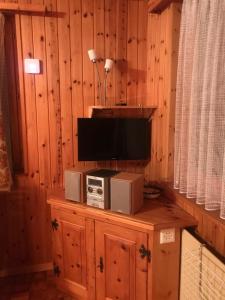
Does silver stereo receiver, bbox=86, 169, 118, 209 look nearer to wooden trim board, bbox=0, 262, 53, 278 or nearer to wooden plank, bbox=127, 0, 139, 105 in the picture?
wooden plank, bbox=127, 0, 139, 105

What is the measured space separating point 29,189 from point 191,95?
1.69 meters

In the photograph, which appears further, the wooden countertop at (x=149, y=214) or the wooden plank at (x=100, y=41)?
the wooden plank at (x=100, y=41)

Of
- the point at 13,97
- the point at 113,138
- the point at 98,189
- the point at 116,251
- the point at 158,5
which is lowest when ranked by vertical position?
the point at 116,251

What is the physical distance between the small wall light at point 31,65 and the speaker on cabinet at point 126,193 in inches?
47.9

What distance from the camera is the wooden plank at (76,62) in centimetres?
221

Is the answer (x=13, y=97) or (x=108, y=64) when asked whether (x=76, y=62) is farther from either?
(x=13, y=97)

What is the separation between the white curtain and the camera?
1.31 m

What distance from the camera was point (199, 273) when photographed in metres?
1.47

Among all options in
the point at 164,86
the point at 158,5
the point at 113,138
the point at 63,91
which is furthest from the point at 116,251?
the point at 158,5

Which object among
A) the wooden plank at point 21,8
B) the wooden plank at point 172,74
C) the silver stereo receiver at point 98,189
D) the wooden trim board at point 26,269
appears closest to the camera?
the silver stereo receiver at point 98,189

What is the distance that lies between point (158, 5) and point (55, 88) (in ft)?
3.64

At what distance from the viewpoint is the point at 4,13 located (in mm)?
2111

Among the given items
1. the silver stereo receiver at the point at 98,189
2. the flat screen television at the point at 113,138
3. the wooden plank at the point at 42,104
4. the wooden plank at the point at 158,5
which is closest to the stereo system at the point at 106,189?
the silver stereo receiver at the point at 98,189

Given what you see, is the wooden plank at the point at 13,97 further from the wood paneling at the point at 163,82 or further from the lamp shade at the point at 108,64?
the wood paneling at the point at 163,82
